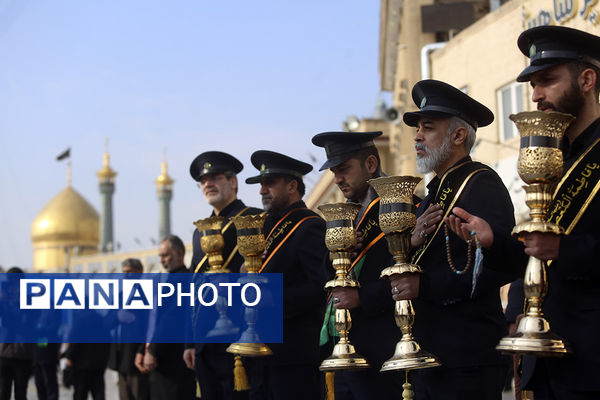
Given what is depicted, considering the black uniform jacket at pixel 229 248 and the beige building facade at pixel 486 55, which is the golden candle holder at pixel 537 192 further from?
the beige building facade at pixel 486 55

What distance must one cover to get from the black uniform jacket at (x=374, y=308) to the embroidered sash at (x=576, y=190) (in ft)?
5.20

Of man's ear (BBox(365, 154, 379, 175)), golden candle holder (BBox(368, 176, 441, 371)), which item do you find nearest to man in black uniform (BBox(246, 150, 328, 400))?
man's ear (BBox(365, 154, 379, 175))

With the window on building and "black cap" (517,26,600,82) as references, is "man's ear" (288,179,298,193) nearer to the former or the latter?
"black cap" (517,26,600,82)

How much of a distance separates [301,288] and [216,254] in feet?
2.86

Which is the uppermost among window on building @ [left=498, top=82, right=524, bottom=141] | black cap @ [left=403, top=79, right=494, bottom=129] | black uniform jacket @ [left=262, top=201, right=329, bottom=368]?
window on building @ [left=498, top=82, right=524, bottom=141]

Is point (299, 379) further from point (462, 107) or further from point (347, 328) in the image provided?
point (462, 107)

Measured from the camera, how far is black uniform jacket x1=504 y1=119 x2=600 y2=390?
3348 millimetres

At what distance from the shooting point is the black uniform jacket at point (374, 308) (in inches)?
198

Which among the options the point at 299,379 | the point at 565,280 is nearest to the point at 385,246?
the point at 299,379

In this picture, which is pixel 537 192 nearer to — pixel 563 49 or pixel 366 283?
pixel 563 49

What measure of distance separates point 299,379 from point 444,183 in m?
2.38

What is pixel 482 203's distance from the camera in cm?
434


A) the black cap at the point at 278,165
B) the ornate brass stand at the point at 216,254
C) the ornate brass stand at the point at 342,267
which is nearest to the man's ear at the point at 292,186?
the black cap at the point at 278,165

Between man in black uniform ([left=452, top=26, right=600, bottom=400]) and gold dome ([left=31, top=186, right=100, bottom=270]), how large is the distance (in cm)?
9193
